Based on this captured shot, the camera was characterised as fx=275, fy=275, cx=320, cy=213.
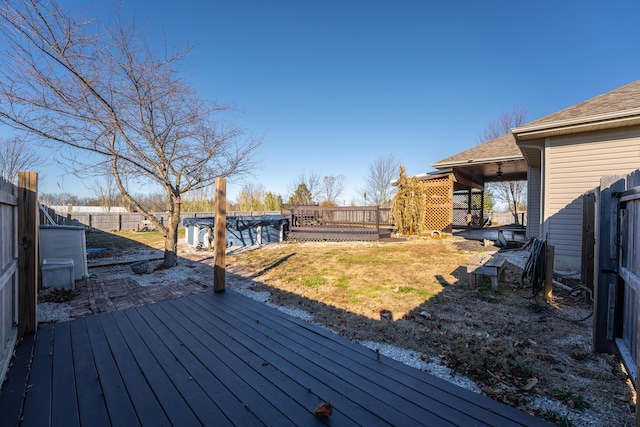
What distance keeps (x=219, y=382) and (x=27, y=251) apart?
232cm

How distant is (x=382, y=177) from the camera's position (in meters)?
25.7

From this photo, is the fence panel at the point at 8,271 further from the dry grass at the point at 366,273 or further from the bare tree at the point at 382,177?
the bare tree at the point at 382,177

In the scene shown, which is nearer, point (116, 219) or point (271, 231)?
point (271, 231)

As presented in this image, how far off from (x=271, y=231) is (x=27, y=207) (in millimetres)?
9472

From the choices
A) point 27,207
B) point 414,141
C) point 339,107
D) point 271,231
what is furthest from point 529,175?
point 414,141

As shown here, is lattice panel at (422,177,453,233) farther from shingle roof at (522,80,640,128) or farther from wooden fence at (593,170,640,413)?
wooden fence at (593,170,640,413)

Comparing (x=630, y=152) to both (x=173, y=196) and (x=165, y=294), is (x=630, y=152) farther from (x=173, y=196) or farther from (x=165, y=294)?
(x=173, y=196)

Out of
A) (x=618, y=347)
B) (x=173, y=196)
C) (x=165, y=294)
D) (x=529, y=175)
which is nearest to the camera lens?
(x=618, y=347)

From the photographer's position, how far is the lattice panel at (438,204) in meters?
11.7

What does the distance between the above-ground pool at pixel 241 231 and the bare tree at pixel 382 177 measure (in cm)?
1483

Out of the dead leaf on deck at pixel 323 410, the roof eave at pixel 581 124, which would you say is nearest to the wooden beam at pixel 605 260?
the dead leaf on deck at pixel 323 410

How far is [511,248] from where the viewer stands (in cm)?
865

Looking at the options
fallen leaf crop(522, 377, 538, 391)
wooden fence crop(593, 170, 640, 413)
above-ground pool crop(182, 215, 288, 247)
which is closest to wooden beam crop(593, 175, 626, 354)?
wooden fence crop(593, 170, 640, 413)

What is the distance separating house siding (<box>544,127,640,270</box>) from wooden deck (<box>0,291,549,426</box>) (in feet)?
20.8
